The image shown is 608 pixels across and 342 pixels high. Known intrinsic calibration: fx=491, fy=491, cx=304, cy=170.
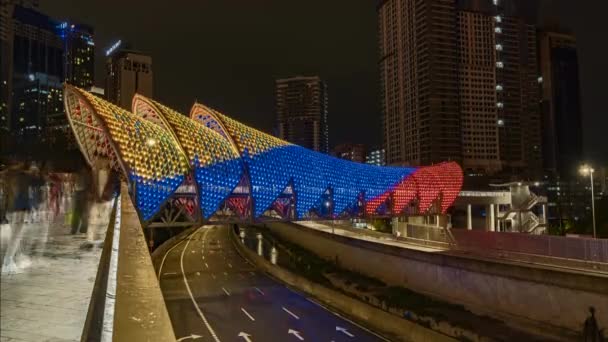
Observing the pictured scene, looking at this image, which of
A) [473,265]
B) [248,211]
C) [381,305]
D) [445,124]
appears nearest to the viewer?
[473,265]

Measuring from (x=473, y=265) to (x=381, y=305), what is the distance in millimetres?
6190

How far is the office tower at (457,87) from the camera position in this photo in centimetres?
12375

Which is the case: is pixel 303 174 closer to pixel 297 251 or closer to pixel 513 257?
pixel 297 251

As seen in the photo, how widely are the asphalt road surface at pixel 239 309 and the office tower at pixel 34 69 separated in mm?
95365

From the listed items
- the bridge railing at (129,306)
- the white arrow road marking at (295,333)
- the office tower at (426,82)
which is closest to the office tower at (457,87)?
the office tower at (426,82)

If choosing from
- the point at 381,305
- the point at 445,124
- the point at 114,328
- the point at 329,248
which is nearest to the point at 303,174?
the point at 329,248

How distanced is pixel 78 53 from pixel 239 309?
181 meters

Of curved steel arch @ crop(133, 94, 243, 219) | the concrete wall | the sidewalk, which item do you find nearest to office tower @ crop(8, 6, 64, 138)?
curved steel arch @ crop(133, 94, 243, 219)

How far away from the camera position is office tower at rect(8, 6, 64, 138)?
124 metres

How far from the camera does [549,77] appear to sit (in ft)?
567

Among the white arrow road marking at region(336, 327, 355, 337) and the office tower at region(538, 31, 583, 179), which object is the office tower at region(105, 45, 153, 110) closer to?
the white arrow road marking at region(336, 327, 355, 337)

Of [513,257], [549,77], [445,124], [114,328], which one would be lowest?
[513,257]

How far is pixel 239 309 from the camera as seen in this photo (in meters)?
28.4

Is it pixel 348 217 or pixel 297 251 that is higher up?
pixel 348 217
